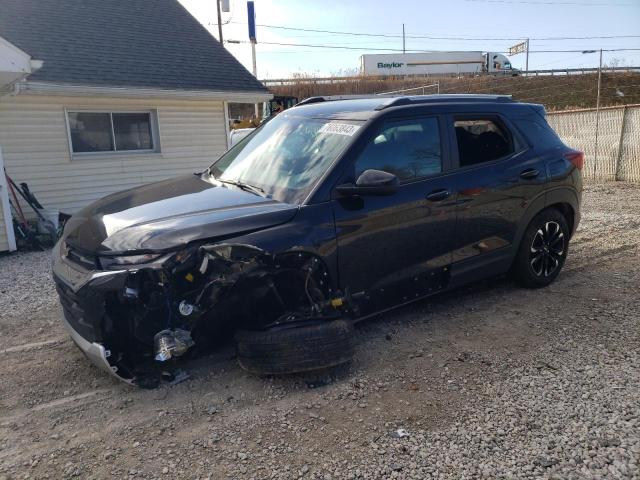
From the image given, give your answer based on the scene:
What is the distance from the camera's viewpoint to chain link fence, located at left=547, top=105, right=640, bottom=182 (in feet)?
40.7

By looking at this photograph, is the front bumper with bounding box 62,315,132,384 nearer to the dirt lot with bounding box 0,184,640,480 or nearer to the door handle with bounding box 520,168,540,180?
the dirt lot with bounding box 0,184,640,480

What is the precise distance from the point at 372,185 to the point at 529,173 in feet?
6.66

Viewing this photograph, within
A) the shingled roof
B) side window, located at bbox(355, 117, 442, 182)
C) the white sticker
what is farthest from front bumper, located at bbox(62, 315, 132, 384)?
the shingled roof

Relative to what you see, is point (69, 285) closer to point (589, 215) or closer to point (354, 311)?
point (354, 311)

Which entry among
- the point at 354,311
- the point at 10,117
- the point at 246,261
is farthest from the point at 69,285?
the point at 10,117

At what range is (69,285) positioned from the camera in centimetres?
322

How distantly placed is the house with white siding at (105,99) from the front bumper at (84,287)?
17.1 feet

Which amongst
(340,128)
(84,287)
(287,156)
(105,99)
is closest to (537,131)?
(340,128)

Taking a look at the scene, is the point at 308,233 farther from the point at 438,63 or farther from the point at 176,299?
the point at 438,63

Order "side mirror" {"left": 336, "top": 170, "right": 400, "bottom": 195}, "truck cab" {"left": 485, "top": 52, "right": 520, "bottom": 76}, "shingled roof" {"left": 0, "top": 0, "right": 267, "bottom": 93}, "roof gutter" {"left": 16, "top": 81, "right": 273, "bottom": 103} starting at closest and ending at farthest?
"side mirror" {"left": 336, "top": 170, "right": 400, "bottom": 195}
"roof gutter" {"left": 16, "top": 81, "right": 273, "bottom": 103}
"shingled roof" {"left": 0, "top": 0, "right": 267, "bottom": 93}
"truck cab" {"left": 485, "top": 52, "right": 520, "bottom": 76}

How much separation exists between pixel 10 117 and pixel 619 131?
13974 millimetres

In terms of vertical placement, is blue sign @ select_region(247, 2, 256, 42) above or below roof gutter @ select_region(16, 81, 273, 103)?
above

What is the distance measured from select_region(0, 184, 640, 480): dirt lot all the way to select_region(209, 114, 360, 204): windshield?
139 cm

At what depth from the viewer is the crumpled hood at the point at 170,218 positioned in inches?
122
